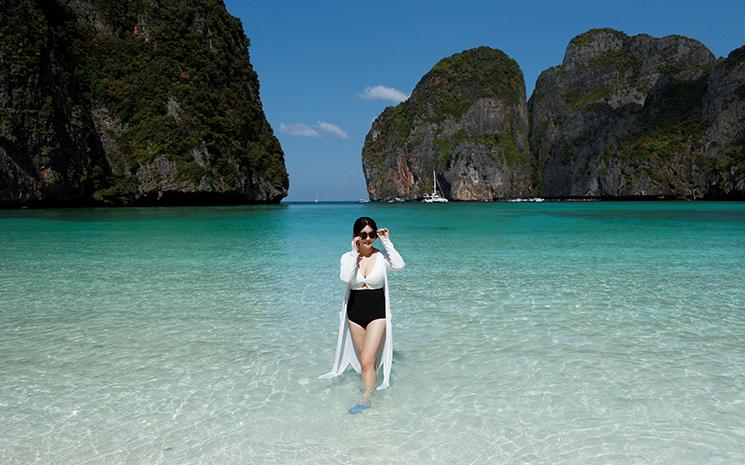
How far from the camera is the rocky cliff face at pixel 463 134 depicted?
14275cm

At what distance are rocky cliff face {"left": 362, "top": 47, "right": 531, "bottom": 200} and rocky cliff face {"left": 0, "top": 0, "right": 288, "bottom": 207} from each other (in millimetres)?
70810

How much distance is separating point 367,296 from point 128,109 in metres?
71.4

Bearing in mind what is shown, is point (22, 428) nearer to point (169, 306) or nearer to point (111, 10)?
point (169, 306)

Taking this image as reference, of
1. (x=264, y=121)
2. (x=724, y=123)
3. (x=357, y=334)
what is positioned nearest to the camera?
(x=357, y=334)

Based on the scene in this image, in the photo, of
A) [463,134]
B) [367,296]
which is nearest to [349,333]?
[367,296]

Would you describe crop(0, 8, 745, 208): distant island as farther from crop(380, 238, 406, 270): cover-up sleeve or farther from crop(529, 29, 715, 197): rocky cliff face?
crop(380, 238, 406, 270): cover-up sleeve

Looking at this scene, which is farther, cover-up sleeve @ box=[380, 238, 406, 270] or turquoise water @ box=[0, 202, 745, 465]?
cover-up sleeve @ box=[380, 238, 406, 270]

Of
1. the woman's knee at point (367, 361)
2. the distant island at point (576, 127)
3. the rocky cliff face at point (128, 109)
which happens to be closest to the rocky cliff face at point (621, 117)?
the distant island at point (576, 127)

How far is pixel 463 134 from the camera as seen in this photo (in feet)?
505

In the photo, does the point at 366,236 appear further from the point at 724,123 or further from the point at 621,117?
the point at 621,117

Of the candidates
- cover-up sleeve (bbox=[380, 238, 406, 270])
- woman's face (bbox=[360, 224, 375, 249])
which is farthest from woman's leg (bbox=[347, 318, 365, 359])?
woman's face (bbox=[360, 224, 375, 249])

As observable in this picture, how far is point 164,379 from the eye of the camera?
16.8 ft

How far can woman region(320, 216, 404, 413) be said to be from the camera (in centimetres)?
443

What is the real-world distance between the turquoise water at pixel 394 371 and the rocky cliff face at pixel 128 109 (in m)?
47.7
